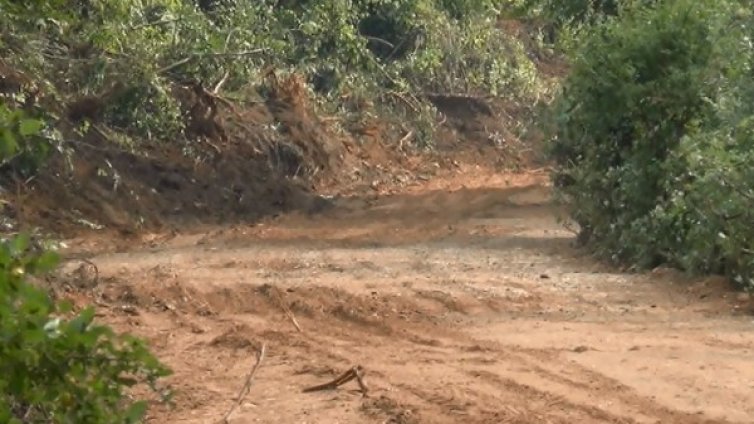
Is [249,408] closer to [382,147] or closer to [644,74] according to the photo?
[644,74]

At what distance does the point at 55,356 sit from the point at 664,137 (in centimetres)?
1126

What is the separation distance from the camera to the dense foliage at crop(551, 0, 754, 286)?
12.2 m

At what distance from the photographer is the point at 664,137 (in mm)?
14727

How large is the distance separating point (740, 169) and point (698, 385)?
374 cm

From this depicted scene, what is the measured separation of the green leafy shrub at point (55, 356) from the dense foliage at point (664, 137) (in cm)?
827

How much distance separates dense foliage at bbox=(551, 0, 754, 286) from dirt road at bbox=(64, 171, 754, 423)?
0.40 meters

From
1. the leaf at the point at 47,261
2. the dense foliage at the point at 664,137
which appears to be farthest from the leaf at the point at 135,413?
the dense foliage at the point at 664,137

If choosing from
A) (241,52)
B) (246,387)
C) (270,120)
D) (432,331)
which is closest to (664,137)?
(241,52)

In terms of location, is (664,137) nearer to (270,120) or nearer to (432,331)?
(432,331)


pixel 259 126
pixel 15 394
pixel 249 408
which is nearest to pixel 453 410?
pixel 249 408

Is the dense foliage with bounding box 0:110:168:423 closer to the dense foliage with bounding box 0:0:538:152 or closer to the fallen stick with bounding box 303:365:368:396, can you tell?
the dense foliage with bounding box 0:0:538:152

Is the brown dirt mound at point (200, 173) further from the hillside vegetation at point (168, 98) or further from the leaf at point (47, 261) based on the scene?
the leaf at point (47, 261)

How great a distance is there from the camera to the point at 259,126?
21.7 meters

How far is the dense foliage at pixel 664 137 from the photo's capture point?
1223 cm
